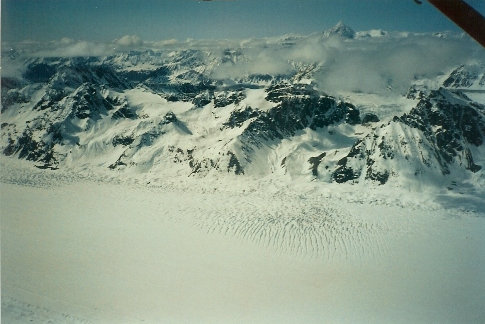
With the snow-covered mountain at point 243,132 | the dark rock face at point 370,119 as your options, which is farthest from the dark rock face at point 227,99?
the dark rock face at point 370,119

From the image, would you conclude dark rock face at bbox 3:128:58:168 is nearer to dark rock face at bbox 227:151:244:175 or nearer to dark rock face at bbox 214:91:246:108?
dark rock face at bbox 227:151:244:175

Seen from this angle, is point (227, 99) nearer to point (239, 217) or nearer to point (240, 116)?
point (240, 116)

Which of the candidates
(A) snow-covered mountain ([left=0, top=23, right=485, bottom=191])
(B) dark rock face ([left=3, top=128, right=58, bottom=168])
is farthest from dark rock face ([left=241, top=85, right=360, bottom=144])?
(B) dark rock face ([left=3, top=128, right=58, bottom=168])

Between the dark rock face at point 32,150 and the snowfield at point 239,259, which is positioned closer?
the snowfield at point 239,259

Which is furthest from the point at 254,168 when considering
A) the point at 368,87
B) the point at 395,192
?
the point at 368,87

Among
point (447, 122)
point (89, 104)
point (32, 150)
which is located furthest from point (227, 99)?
point (447, 122)

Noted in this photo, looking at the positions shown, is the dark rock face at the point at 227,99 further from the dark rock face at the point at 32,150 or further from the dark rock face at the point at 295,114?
the dark rock face at the point at 32,150

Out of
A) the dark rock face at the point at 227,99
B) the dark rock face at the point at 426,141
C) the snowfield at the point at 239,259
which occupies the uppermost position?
the dark rock face at the point at 227,99
